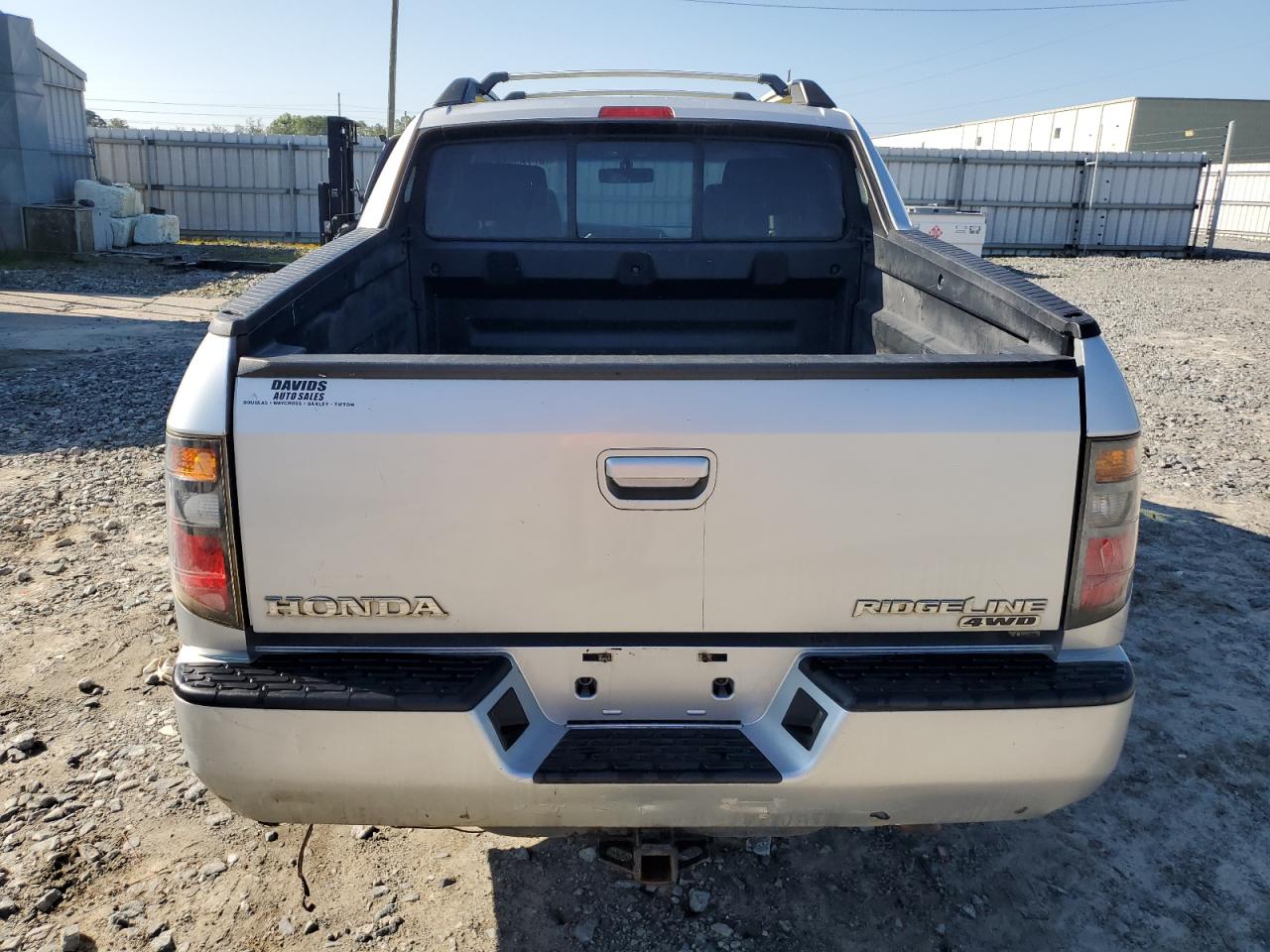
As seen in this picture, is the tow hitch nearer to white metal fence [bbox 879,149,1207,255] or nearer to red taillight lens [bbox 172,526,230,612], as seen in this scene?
red taillight lens [bbox 172,526,230,612]

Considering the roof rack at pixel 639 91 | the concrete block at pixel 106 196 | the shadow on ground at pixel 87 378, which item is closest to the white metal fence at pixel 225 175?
the concrete block at pixel 106 196

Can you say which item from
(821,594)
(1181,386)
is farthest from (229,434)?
(1181,386)

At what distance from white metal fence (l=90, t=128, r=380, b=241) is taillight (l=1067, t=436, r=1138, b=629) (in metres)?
27.2

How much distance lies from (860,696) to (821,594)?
231 millimetres

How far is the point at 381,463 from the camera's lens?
2020 mm

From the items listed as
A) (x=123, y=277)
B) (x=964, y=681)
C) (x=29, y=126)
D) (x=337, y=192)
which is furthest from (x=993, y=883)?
(x=29, y=126)

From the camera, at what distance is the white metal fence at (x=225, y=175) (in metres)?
26.7

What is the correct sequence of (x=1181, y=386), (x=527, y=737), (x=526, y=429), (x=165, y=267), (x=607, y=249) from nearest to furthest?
(x=526, y=429) < (x=527, y=737) < (x=607, y=249) < (x=1181, y=386) < (x=165, y=267)

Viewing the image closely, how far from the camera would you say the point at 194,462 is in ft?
6.69

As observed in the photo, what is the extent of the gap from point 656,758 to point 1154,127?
196 ft

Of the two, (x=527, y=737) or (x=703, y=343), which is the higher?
(x=703, y=343)

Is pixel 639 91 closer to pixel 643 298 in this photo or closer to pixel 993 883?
pixel 643 298

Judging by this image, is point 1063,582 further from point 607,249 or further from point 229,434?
point 607,249

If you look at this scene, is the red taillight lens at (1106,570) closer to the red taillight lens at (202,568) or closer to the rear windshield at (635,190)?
the red taillight lens at (202,568)
